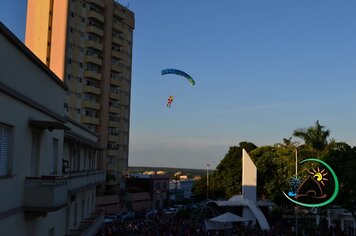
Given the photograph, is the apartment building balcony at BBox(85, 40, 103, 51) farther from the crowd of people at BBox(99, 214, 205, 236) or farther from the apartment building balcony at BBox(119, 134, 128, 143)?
the crowd of people at BBox(99, 214, 205, 236)

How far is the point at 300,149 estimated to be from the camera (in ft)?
171

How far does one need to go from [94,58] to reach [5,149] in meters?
55.2

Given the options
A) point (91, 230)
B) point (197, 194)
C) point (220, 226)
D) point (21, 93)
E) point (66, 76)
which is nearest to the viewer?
point (21, 93)

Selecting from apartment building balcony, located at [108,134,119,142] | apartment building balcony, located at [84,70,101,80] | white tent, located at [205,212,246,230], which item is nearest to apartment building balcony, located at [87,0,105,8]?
apartment building balcony, located at [84,70,101,80]

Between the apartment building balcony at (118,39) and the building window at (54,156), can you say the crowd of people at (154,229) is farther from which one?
the apartment building balcony at (118,39)

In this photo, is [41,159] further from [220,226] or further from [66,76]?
[66,76]

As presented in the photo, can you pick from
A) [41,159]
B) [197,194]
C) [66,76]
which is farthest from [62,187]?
[197,194]

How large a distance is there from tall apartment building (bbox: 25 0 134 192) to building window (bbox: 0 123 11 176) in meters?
46.0

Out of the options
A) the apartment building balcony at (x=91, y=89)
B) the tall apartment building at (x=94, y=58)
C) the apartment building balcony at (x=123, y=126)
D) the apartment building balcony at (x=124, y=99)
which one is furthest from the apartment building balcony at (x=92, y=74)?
the apartment building balcony at (x=123, y=126)

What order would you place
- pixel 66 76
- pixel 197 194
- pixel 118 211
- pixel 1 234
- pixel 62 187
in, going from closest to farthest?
pixel 1 234 → pixel 62 187 → pixel 66 76 → pixel 118 211 → pixel 197 194

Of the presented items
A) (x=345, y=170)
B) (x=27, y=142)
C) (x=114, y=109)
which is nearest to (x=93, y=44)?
(x=114, y=109)

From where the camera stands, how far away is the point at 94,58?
6475 centimetres

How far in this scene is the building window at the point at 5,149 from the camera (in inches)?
408

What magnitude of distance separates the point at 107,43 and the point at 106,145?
1370 centimetres
